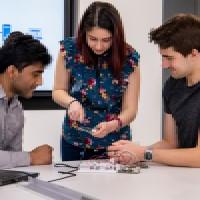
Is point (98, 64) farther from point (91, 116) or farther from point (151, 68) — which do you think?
point (151, 68)

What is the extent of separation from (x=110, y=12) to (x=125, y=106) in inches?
18.2

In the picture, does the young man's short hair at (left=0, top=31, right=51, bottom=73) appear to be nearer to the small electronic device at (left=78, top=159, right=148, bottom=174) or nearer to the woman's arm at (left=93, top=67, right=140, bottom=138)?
the woman's arm at (left=93, top=67, right=140, bottom=138)

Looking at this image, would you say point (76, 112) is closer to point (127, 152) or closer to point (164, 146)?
point (127, 152)

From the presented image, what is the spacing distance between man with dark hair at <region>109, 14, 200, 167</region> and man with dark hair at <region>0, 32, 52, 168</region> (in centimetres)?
44

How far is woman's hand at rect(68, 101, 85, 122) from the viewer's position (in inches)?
79.6

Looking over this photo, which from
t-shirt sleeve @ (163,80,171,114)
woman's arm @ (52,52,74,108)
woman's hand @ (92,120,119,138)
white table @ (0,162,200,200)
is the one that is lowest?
white table @ (0,162,200,200)

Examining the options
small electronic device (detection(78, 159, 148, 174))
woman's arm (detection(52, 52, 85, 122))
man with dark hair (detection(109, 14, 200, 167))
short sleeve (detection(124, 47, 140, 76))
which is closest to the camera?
small electronic device (detection(78, 159, 148, 174))

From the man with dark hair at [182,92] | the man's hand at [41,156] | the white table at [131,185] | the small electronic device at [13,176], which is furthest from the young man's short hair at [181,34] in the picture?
the small electronic device at [13,176]

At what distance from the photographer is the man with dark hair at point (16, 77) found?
2.01 m

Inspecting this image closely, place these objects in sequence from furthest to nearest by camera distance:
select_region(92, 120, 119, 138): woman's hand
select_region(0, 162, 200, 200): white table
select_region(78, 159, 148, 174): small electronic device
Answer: select_region(92, 120, 119, 138): woman's hand
select_region(78, 159, 148, 174): small electronic device
select_region(0, 162, 200, 200): white table

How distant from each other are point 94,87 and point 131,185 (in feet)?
2.53

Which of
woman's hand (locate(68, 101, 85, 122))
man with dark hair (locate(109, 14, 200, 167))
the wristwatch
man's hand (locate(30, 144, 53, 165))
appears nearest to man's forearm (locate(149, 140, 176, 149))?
man with dark hair (locate(109, 14, 200, 167))

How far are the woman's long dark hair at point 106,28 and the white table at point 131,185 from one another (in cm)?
60

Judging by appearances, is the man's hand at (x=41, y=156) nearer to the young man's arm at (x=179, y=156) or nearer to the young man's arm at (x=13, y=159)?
the young man's arm at (x=13, y=159)
